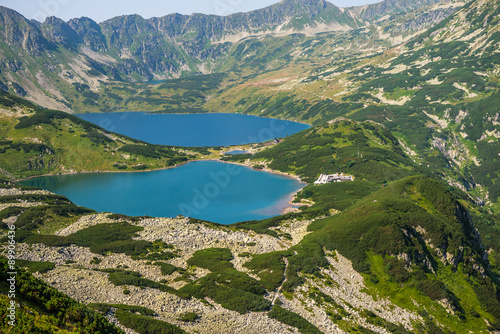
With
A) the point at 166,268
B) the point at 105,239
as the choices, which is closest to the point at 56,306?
the point at 166,268

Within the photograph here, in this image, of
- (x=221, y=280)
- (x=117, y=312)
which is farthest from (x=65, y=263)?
(x=221, y=280)

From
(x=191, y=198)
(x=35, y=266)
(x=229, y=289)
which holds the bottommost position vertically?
(x=191, y=198)

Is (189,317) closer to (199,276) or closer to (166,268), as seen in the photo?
(199,276)

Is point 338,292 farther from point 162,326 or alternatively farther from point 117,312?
point 117,312

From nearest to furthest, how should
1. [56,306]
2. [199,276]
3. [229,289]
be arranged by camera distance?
[56,306], [229,289], [199,276]

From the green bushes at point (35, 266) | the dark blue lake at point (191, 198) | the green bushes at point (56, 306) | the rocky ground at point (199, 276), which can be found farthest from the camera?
the dark blue lake at point (191, 198)

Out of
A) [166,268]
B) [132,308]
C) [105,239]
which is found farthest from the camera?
[105,239]

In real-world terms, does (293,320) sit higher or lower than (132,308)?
lower

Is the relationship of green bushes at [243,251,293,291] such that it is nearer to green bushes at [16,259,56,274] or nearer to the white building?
green bushes at [16,259,56,274]

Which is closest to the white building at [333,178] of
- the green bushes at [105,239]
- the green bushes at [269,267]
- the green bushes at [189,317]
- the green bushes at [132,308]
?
the green bushes at [269,267]

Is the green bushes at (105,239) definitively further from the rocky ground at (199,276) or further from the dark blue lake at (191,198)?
the dark blue lake at (191,198)

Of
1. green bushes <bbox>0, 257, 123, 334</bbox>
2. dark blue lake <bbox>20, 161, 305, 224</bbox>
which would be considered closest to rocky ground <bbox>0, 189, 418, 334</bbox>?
green bushes <bbox>0, 257, 123, 334</bbox>

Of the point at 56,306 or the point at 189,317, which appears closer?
the point at 56,306
